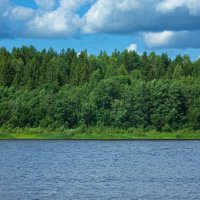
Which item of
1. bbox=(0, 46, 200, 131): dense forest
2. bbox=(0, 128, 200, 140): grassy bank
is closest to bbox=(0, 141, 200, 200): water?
bbox=(0, 128, 200, 140): grassy bank

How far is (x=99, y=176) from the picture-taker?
200 feet

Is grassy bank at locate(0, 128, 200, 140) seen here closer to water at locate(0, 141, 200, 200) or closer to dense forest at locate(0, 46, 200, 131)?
dense forest at locate(0, 46, 200, 131)

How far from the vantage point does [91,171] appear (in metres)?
66.1

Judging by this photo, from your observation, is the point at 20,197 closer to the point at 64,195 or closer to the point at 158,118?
the point at 64,195

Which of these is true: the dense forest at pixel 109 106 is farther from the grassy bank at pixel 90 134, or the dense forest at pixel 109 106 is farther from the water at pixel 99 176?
the water at pixel 99 176

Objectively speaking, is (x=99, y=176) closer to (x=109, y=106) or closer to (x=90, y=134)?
(x=90, y=134)

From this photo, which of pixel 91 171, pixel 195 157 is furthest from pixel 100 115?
pixel 91 171

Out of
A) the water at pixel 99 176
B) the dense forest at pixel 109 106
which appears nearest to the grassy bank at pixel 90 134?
the dense forest at pixel 109 106

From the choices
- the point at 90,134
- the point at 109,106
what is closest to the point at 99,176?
the point at 90,134

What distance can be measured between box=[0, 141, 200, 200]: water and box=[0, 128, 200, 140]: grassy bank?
47592mm

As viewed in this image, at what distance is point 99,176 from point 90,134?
79839mm

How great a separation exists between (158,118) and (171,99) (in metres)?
6.44

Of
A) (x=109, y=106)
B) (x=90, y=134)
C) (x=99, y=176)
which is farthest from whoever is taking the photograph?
(x=109, y=106)

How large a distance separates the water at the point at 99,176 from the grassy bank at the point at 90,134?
47.6m
